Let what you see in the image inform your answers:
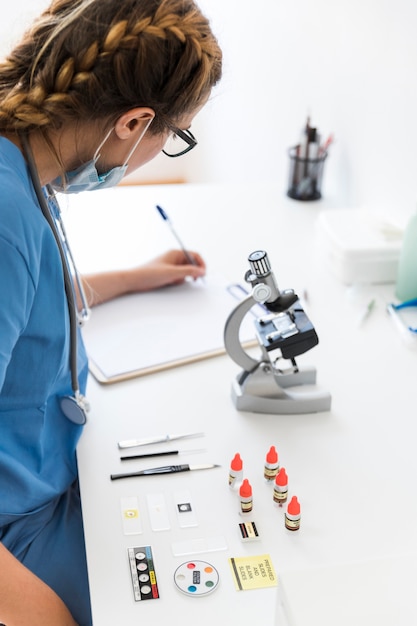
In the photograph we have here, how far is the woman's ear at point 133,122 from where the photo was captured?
882 millimetres

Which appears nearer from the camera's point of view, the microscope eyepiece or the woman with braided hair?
the woman with braided hair

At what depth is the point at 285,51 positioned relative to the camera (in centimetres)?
218

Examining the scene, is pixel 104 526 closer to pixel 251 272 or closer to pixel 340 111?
pixel 251 272

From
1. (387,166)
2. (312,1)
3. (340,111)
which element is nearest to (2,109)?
(387,166)

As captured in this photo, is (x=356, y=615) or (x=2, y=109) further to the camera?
(x=2, y=109)

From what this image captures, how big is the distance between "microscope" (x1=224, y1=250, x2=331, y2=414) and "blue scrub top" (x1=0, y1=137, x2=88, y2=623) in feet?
0.86

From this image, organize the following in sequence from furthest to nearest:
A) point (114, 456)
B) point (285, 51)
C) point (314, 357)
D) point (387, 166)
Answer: point (285, 51), point (387, 166), point (314, 357), point (114, 456)

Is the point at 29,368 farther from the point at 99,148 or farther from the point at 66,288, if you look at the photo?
the point at 99,148

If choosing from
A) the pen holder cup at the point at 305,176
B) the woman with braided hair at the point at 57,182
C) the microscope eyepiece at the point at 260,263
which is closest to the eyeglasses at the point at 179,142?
the woman with braided hair at the point at 57,182

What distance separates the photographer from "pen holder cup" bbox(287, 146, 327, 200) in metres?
1.88

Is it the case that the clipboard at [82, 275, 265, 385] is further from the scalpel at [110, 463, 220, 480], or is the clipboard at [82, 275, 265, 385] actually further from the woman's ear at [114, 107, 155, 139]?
the woman's ear at [114, 107, 155, 139]

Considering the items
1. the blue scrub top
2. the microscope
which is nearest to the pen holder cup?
the microscope

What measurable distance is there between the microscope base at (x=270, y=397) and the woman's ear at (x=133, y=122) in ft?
1.37

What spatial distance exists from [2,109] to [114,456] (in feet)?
1.62
